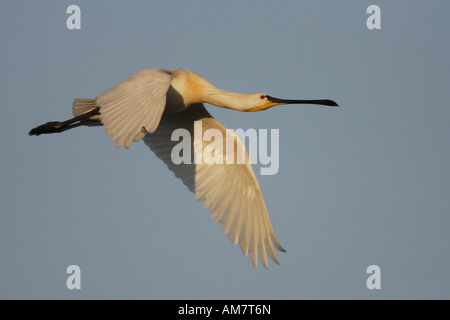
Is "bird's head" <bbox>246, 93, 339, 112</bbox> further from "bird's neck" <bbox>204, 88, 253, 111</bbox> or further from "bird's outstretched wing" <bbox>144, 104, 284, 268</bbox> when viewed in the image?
"bird's outstretched wing" <bbox>144, 104, 284, 268</bbox>

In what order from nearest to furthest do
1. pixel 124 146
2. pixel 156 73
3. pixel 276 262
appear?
1. pixel 124 146
2. pixel 156 73
3. pixel 276 262

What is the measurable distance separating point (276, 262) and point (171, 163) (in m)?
2.61

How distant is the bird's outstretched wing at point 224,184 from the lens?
12.4 meters

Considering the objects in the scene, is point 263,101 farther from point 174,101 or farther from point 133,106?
point 133,106

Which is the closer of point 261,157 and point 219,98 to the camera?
point 219,98

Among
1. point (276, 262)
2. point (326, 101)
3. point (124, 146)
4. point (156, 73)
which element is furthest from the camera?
point (326, 101)

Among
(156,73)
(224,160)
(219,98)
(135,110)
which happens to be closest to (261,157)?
(224,160)

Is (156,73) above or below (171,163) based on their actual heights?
above

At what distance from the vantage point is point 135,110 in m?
10.1

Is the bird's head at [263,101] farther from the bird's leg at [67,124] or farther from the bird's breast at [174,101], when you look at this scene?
the bird's leg at [67,124]

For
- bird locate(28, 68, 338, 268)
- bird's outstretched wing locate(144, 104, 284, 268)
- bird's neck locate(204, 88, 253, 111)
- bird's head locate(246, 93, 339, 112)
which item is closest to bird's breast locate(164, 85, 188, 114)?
bird locate(28, 68, 338, 268)

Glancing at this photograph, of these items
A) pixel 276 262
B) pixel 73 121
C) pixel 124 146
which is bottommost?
pixel 276 262

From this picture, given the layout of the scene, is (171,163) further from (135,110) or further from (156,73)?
(135,110)

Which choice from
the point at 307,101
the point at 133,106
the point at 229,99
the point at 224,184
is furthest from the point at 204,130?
the point at 133,106
